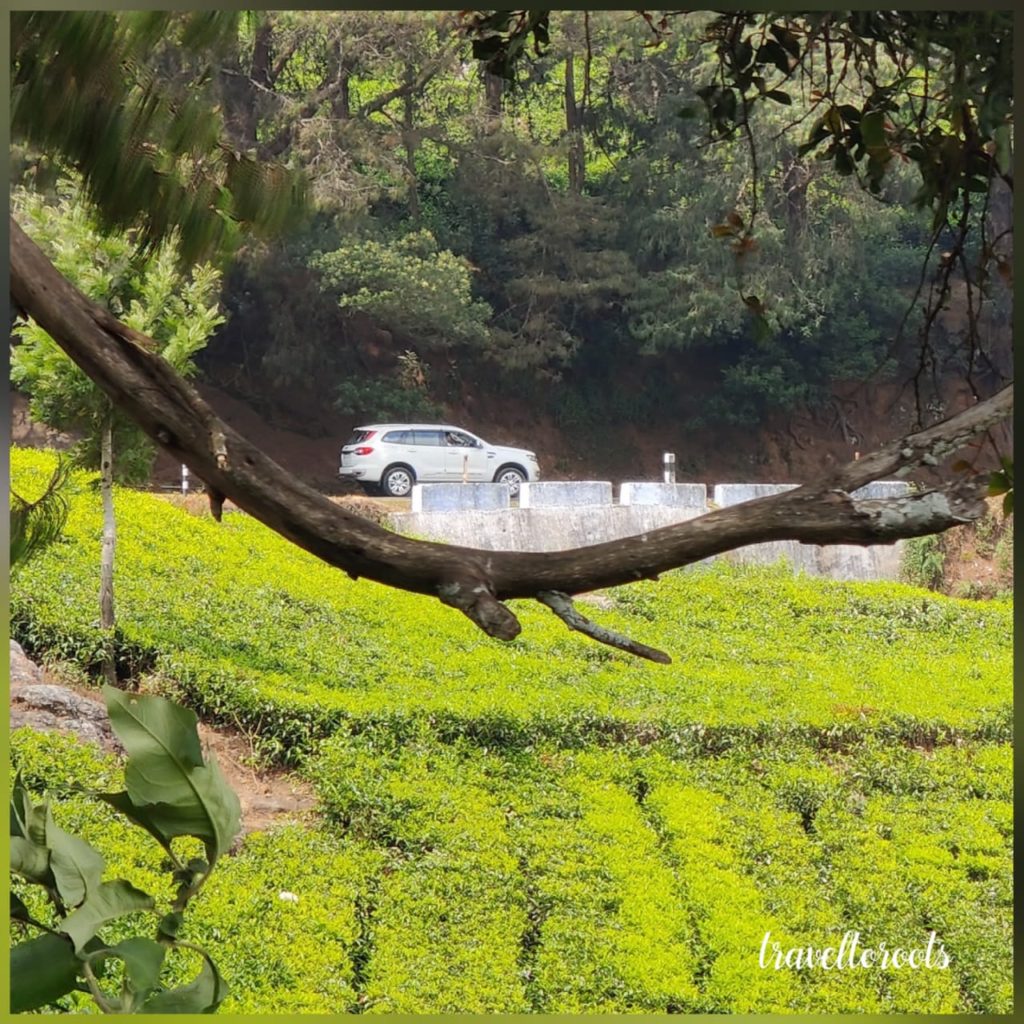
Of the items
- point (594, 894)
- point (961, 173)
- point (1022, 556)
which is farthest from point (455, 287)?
point (1022, 556)

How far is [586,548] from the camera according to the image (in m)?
0.39

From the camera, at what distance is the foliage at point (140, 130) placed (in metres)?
0.75

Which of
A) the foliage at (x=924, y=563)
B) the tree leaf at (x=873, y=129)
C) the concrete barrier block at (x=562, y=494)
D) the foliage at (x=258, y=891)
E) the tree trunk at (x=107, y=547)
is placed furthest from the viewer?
the foliage at (x=924, y=563)

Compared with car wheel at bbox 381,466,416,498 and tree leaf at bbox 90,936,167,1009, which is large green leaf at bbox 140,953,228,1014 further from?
car wheel at bbox 381,466,416,498

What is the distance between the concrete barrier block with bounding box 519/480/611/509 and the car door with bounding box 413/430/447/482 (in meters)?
0.39

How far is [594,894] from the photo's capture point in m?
1.93

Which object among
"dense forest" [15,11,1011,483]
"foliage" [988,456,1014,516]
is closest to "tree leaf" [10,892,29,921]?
"foliage" [988,456,1014,516]

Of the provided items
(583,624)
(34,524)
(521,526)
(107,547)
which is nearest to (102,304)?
(107,547)

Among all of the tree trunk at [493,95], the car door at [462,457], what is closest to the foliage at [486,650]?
the car door at [462,457]

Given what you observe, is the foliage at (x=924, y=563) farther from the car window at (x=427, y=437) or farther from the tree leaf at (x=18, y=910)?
the tree leaf at (x=18, y=910)

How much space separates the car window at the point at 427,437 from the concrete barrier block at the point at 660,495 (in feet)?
1.71

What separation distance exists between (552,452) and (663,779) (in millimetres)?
1460

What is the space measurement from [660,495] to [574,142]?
96 centimetres

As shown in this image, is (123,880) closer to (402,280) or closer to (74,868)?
(74,868)
